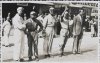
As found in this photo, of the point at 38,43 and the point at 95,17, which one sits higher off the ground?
the point at 95,17

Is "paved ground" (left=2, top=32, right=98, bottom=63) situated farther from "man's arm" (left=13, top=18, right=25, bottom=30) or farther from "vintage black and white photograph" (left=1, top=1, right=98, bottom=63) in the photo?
"man's arm" (left=13, top=18, right=25, bottom=30)

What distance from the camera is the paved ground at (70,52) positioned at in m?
2.40

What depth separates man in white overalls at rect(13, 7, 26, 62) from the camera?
7.90ft

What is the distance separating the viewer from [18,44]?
96.0 inches

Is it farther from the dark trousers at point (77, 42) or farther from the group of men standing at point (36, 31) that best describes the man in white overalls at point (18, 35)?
the dark trousers at point (77, 42)

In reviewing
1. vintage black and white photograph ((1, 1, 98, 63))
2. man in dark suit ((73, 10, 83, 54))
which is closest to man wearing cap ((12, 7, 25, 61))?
vintage black and white photograph ((1, 1, 98, 63))

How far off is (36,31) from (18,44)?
0.22 metres

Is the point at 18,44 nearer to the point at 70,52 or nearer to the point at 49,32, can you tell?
the point at 49,32

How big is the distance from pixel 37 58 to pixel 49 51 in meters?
0.14

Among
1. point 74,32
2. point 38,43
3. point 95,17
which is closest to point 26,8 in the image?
point 38,43

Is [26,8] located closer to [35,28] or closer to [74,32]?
[35,28]

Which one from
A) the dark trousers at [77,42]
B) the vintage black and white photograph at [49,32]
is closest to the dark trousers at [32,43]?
the vintage black and white photograph at [49,32]

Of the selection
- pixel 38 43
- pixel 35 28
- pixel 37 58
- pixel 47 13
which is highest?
pixel 47 13

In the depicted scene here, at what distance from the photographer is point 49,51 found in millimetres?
2443
